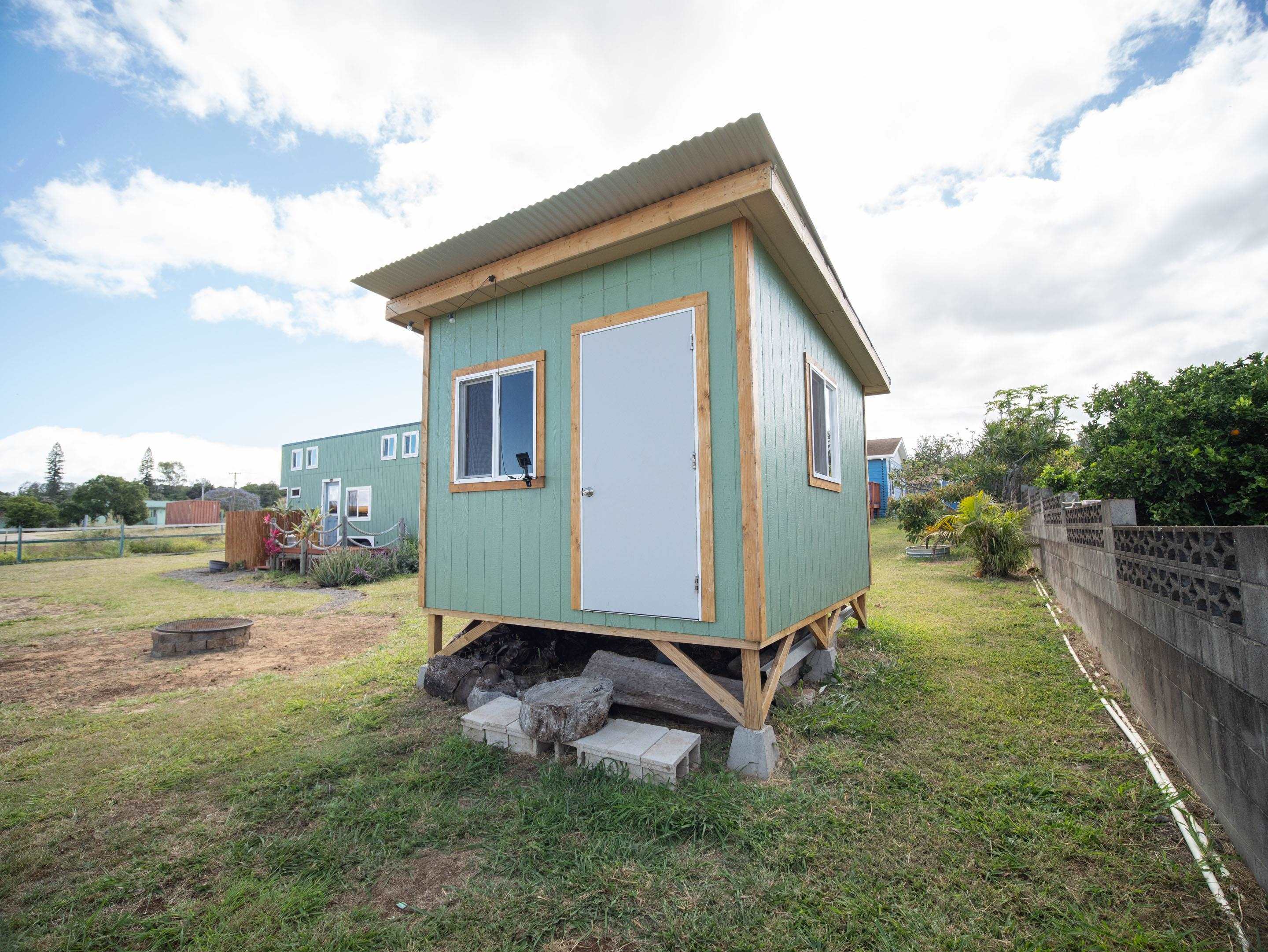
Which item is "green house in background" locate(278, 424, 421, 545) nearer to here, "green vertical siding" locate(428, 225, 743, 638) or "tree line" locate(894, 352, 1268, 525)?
"green vertical siding" locate(428, 225, 743, 638)


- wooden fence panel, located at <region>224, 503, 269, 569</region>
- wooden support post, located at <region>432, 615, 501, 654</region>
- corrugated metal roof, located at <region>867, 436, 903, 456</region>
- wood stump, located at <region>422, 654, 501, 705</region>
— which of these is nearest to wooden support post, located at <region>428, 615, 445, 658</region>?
wooden support post, located at <region>432, 615, 501, 654</region>

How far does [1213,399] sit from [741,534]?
14.1ft

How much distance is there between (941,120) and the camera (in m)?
5.77

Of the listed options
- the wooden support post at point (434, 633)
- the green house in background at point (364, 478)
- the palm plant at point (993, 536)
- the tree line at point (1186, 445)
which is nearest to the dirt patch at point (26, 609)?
the green house in background at point (364, 478)

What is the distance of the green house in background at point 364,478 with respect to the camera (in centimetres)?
1769

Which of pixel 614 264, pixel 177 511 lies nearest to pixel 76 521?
pixel 177 511

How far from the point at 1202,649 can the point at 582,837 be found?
2845 millimetres

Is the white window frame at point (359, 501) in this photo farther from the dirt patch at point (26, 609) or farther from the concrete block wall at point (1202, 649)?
the concrete block wall at point (1202, 649)

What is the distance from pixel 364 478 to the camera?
62.4 ft

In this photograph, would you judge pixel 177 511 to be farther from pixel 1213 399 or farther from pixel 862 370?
pixel 1213 399

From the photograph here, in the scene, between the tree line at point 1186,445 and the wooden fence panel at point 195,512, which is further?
the wooden fence panel at point 195,512

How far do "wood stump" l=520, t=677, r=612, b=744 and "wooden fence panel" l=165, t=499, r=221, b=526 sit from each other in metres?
44.2

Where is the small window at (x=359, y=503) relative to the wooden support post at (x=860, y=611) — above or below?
above

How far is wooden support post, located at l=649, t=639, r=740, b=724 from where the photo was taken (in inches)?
124
